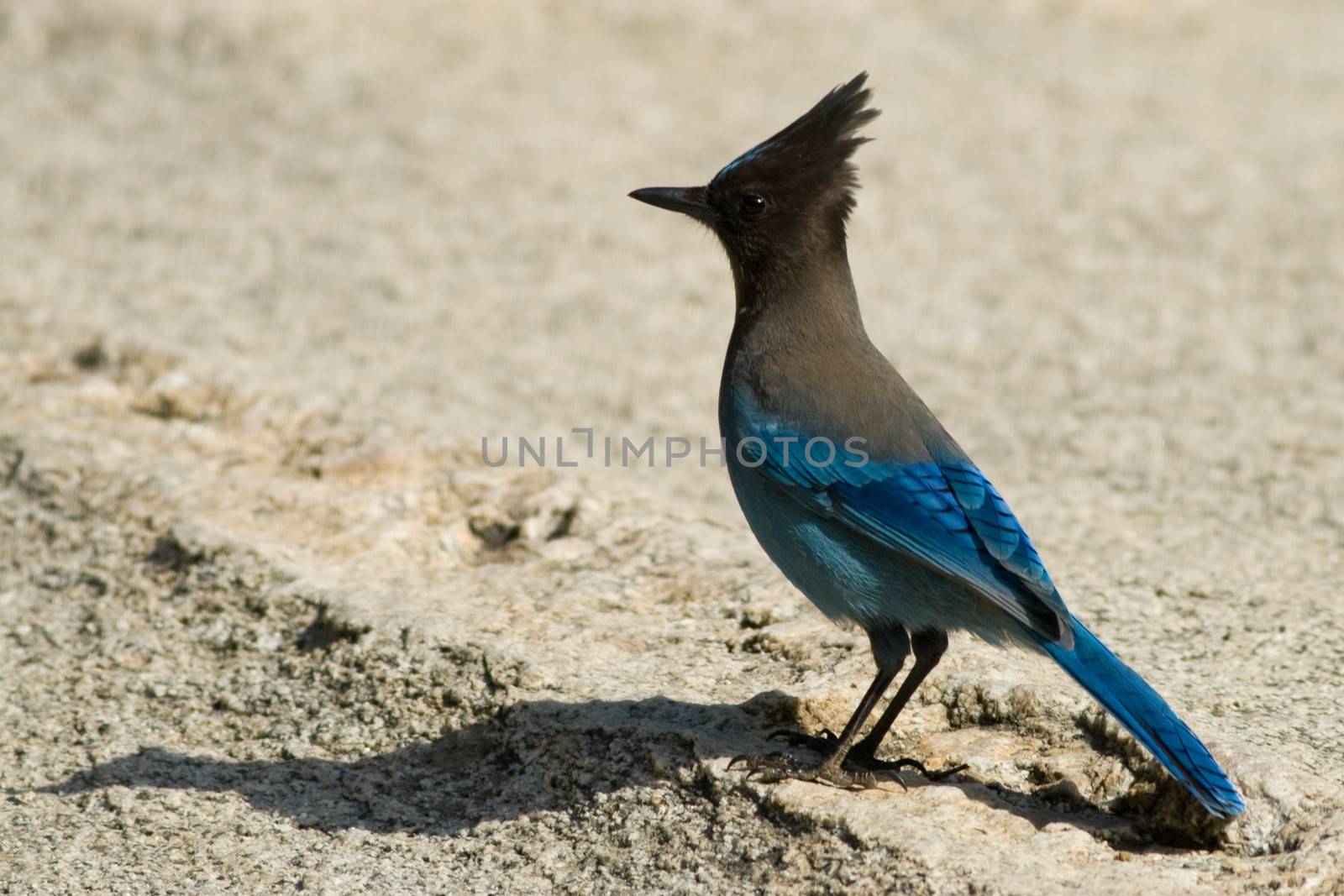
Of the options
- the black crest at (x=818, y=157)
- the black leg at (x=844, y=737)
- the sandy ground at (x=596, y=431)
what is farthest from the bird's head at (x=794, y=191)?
the black leg at (x=844, y=737)

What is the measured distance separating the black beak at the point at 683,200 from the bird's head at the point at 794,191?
0.11ft

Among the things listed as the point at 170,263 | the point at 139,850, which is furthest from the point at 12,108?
the point at 139,850

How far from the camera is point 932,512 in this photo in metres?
3.56

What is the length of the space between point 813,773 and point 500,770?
771mm

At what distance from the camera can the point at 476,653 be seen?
4.05 metres

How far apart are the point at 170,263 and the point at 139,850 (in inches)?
146

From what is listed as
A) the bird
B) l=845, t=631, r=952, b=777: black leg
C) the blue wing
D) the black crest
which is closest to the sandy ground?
l=845, t=631, r=952, b=777: black leg

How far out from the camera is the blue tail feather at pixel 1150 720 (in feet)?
10.2

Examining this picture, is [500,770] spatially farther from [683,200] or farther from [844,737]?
[683,200]

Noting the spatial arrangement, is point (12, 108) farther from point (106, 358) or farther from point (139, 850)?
point (139, 850)

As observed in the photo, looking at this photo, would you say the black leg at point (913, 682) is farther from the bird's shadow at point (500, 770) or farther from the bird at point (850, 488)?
the bird's shadow at point (500, 770)

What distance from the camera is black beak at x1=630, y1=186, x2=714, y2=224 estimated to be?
14.3 feet

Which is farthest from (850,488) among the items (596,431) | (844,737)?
(596,431)

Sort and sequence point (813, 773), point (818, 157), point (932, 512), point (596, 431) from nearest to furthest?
point (813, 773) → point (932, 512) → point (818, 157) → point (596, 431)
